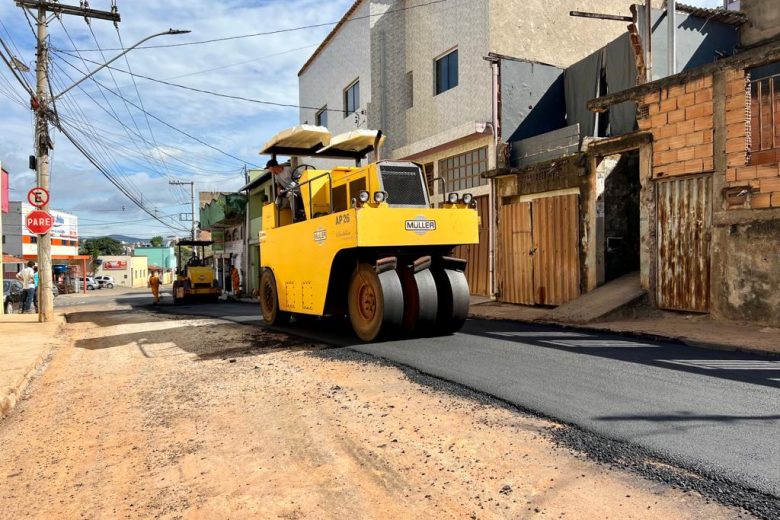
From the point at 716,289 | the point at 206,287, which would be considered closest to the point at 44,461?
the point at 716,289

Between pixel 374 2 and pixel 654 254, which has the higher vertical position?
pixel 374 2

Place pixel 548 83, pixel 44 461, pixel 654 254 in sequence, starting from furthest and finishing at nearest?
pixel 548 83, pixel 654 254, pixel 44 461

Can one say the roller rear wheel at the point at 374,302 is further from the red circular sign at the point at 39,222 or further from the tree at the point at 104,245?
the tree at the point at 104,245

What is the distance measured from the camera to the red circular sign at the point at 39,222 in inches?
518

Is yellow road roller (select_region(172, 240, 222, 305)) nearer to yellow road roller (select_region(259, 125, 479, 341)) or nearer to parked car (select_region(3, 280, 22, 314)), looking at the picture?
parked car (select_region(3, 280, 22, 314))

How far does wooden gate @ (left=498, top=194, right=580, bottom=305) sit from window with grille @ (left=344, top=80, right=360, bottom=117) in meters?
11.2

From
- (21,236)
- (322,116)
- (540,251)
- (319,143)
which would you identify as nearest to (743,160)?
(540,251)

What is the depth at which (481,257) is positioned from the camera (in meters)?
15.3

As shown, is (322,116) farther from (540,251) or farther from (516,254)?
(540,251)

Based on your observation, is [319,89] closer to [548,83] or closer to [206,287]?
[206,287]

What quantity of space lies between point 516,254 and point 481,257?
1777mm

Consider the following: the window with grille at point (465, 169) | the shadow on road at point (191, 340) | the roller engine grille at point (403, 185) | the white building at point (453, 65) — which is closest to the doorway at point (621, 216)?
the white building at point (453, 65)

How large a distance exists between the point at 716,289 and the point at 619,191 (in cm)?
349

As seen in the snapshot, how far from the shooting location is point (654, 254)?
392 inches
